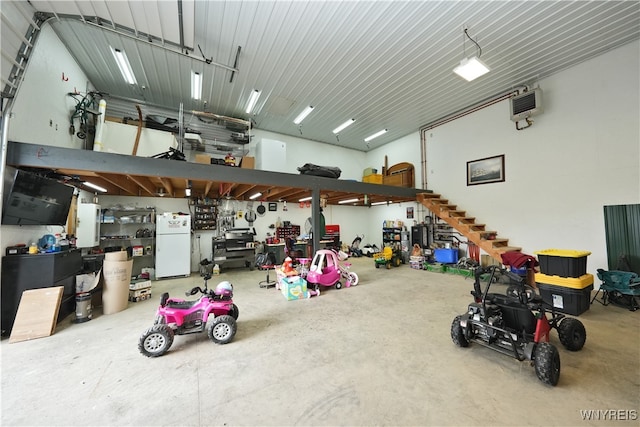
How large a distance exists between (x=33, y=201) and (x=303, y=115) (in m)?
6.00

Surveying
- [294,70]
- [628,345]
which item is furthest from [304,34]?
[628,345]

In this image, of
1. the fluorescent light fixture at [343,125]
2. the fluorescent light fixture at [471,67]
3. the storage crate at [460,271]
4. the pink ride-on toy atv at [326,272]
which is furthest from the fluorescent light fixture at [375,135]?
the pink ride-on toy atv at [326,272]

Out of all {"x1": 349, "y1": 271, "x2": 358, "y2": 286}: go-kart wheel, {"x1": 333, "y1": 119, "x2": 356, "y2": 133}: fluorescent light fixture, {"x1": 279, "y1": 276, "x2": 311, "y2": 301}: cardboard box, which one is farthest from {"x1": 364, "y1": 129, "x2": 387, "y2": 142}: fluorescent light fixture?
{"x1": 279, "y1": 276, "x2": 311, "y2": 301}: cardboard box

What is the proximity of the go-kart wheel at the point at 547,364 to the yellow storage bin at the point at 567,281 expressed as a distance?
7.01 ft

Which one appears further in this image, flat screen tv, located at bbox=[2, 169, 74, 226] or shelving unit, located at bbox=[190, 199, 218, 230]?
shelving unit, located at bbox=[190, 199, 218, 230]

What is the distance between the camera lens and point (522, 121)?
5.60 m

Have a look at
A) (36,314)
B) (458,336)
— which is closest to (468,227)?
(458,336)

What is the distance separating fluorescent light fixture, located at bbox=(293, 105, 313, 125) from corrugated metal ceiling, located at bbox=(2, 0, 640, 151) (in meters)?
0.29

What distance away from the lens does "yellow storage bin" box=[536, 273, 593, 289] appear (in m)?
3.19

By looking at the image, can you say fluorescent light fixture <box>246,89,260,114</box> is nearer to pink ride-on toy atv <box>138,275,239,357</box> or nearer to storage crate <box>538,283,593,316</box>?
pink ride-on toy atv <box>138,275,239,357</box>

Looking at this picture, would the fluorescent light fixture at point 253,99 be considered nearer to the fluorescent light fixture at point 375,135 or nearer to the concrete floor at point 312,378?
the fluorescent light fixture at point 375,135

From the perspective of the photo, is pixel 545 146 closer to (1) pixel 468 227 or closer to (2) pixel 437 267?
(1) pixel 468 227

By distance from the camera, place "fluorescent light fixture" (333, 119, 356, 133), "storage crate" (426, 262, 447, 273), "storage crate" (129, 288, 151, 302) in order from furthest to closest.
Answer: "fluorescent light fixture" (333, 119, 356, 133) < "storage crate" (426, 262, 447, 273) < "storage crate" (129, 288, 151, 302)

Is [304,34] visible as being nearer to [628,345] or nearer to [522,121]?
[522,121]
